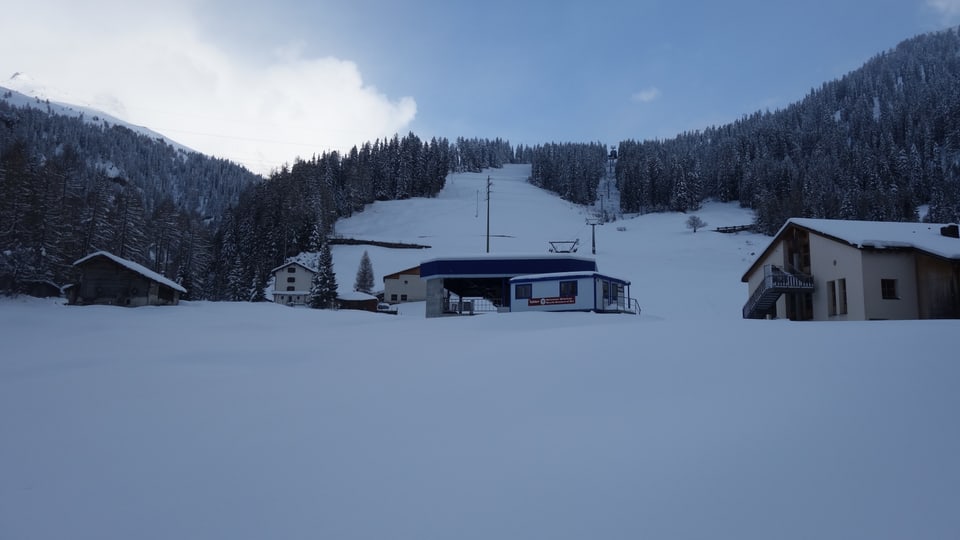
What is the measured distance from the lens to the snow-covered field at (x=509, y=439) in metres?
5.56

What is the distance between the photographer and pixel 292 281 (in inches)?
2704

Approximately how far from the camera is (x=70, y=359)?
47.8 ft

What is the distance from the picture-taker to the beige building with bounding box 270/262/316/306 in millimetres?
68062

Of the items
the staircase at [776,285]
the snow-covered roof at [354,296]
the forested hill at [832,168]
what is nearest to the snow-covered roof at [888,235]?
the staircase at [776,285]

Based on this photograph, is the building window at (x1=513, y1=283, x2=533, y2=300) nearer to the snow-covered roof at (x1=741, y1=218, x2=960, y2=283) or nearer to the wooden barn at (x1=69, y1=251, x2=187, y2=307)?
the snow-covered roof at (x1=741, y1=218, x2=960, y2=283)

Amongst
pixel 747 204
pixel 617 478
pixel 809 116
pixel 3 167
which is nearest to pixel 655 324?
pixel 617 478

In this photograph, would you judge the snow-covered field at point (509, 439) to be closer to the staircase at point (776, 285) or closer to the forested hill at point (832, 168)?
the staircase at point (776, 285)

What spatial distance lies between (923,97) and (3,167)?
20061 centimetres

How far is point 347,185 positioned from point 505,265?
8255 cm

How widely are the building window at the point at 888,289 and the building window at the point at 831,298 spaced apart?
238 centimetres

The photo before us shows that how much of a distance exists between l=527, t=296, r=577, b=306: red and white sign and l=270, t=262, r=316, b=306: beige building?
4378cm

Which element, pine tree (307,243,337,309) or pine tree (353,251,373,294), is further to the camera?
pine tree (353,251,373,294)

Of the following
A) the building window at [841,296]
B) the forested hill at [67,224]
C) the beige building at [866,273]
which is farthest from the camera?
the forested hill at [67,224]

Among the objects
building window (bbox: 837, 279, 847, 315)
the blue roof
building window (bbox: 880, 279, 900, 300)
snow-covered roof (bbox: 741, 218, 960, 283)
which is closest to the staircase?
building window (bbox: 837, 279, 847, 315)
